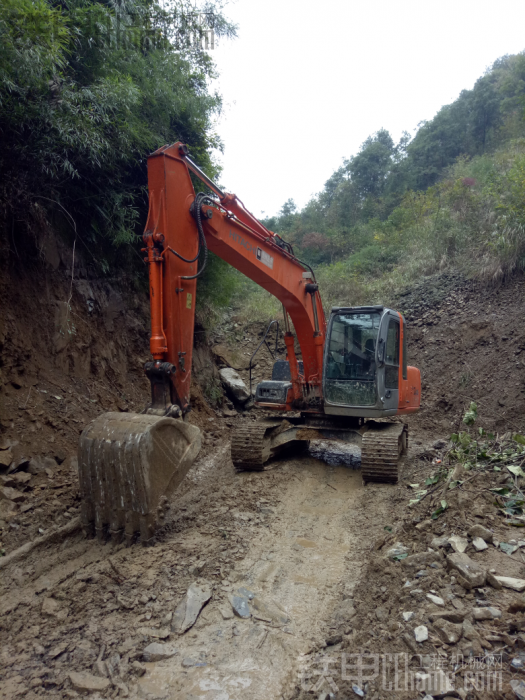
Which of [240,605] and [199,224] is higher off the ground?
[199,224]

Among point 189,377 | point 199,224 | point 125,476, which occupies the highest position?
point 199,224

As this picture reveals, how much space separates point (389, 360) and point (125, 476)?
409 centimetres

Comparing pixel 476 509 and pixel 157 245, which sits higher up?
pixel 157 245

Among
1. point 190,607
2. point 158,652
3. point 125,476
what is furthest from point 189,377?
point 158,652

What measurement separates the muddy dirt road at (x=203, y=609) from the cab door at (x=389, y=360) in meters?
1.78

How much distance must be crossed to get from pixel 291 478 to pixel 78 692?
12.9ft

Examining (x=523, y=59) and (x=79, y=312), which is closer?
(x=79, y=312)

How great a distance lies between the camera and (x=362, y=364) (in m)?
6.28

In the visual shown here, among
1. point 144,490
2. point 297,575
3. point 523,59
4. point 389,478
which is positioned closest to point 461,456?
point 389,478

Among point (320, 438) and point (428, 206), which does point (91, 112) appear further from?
point (428, 206)

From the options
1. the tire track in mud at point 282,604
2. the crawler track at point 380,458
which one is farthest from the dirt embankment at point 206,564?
the crawler track at point 380,458

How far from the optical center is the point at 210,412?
8.77 metres

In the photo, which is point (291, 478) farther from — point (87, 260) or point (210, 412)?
point (87, 260)

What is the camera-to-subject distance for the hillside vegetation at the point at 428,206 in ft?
42.3
